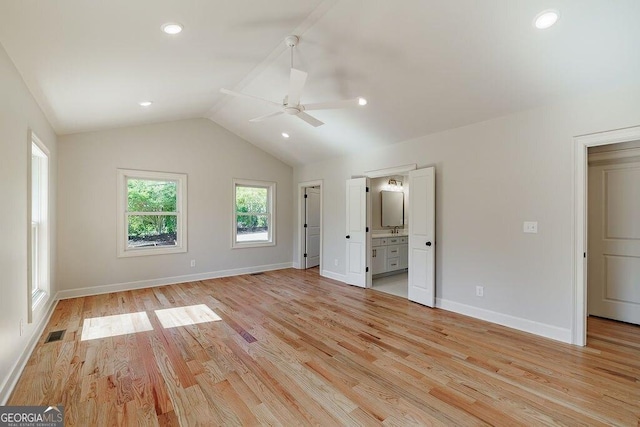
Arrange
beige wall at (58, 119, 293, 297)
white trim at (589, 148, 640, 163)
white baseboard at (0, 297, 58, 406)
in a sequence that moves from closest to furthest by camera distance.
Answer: white baseboard at (0, 297, 58, 406) → white trim at (589, 148, 640, 163) → beige wall at (58, 119, 293, 297)

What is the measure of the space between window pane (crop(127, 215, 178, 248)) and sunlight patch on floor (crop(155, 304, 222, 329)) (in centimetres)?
184

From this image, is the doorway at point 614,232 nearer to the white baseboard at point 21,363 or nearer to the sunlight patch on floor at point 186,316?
the sunlight patch on floor at point 186,316

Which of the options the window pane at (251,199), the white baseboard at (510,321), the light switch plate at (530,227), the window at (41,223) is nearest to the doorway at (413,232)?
the white baseboard at (510,321)

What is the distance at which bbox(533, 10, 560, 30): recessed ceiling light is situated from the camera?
2181 millimetres

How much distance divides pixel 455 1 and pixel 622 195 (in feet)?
10.8

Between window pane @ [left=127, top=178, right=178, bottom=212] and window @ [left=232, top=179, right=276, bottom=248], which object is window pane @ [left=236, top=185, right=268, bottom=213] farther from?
window pane @ [left=127, top=178, right=178, bottom=212]

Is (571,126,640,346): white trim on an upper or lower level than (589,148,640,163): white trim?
lower

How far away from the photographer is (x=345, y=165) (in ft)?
18.8

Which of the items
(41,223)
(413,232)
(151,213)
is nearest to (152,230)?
(151,213)

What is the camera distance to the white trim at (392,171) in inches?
178

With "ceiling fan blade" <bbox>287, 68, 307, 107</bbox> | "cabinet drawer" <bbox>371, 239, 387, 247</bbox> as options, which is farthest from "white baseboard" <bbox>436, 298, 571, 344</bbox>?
"ceiling fan blade" <bbox>287, 68, 307, 107</bbox>

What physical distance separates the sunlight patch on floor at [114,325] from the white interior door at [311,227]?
12.4ft

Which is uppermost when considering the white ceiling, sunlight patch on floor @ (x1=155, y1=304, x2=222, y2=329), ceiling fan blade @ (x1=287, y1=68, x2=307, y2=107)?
the white ceiling

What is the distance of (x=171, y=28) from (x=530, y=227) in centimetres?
402
